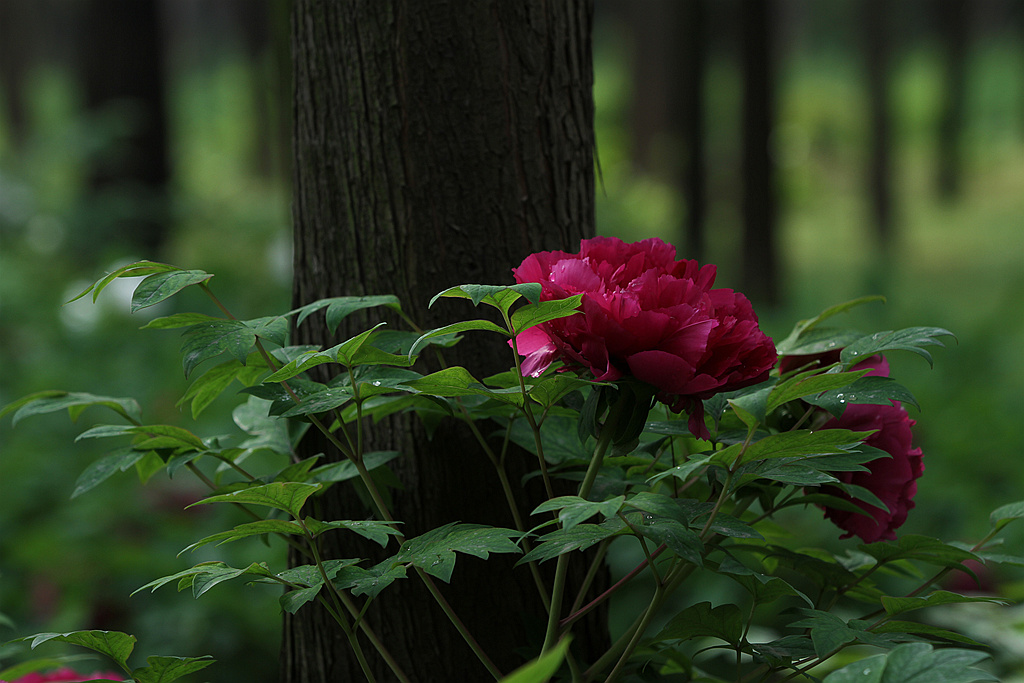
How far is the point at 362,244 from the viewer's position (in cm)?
132

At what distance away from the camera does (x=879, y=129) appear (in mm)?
14312

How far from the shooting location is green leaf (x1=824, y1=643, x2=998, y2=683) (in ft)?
2.25

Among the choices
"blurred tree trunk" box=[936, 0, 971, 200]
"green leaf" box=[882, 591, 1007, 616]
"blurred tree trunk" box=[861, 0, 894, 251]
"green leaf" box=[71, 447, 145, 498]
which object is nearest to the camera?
"green leaf" box=[882, 591, 1007, 616]

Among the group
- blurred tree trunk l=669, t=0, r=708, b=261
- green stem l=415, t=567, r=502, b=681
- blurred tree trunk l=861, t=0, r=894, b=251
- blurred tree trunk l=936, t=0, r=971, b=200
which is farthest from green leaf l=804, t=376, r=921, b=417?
blurred tree trunk l=936, t=0, r=971, b=200

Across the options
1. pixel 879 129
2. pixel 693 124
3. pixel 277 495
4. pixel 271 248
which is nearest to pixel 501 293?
pixel 277 495

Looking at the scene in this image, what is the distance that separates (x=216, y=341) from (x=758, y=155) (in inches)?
293

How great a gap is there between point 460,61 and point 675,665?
924 mm

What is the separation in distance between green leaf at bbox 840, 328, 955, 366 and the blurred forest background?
2.38 feet

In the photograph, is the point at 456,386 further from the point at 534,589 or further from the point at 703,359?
the point at 534,589

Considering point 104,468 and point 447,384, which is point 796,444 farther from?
point 104,468

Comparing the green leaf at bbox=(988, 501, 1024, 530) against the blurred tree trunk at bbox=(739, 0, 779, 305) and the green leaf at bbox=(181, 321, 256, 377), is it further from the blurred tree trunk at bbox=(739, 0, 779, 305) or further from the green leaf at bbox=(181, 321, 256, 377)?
the blurred tree trunk at bbox=(739, 0, 779, 305)

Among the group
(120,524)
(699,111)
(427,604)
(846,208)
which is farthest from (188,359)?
(846,208)

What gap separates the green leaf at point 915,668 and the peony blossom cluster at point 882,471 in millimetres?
274

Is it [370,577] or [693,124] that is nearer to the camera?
[370,577]
